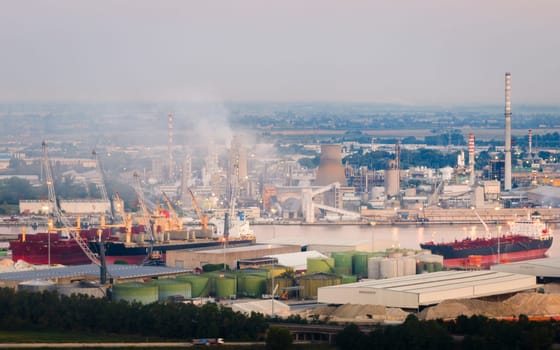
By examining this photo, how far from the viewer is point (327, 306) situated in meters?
20.7

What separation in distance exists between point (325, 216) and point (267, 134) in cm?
1907

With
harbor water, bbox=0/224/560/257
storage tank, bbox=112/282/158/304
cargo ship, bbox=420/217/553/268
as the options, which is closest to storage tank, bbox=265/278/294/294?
storage tank, bbox=112/282/158/304

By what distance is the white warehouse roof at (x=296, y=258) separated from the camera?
26.8 meters

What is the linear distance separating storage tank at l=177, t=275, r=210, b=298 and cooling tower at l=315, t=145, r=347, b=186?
87.8ft

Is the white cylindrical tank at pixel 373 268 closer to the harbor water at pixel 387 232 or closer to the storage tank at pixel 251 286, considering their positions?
the storage tank at pixel 251 286

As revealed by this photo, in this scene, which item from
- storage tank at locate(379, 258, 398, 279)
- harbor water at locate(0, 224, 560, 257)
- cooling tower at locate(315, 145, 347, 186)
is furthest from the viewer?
cooling tower at locate(315, 145, 347, 186)

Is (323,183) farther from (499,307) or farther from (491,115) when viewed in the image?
(491,115)

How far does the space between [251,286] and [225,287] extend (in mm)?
420

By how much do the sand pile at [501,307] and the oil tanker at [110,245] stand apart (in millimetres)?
9936

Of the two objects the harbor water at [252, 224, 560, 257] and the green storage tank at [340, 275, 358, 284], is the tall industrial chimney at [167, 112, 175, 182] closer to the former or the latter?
the harbor water at [252, 224, 560, 257]

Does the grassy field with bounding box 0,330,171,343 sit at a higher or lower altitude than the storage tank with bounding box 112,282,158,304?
lower

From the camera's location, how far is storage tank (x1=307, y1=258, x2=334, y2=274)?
84.2 feet

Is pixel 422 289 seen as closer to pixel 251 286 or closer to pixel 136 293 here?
pixel 251 286

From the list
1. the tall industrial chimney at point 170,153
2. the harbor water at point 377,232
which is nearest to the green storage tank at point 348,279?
the harbor water at point 377,232
